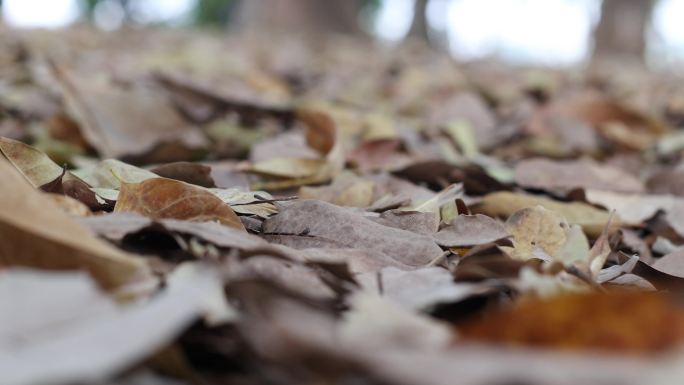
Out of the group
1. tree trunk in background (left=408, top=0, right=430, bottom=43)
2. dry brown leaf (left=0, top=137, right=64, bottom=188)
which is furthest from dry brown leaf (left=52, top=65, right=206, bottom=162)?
tree trunk in background (left=408, top=0, right=430, bottom=43)

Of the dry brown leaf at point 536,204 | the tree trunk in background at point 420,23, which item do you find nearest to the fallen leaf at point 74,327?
the dry brown leaf at point 536,204

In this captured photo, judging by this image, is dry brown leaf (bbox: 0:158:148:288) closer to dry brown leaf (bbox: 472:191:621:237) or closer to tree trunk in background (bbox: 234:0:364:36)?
dry brown leaf (bbox: 472:191:621:237)

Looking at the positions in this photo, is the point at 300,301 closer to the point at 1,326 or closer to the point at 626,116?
the point at 1,326

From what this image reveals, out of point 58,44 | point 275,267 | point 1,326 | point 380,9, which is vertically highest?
point 380,9

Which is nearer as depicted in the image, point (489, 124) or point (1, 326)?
point (1, 326)

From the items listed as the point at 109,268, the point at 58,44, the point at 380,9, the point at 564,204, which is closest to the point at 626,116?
the point at 564,204

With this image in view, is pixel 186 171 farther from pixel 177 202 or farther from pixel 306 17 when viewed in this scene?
pixel 306 17

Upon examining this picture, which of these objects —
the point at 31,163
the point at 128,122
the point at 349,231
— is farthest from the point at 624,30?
the point at 31,163

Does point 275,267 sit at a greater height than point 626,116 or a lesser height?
lesser

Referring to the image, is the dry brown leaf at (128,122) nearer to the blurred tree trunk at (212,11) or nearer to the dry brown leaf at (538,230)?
the dry brown leaf at (538,230)
